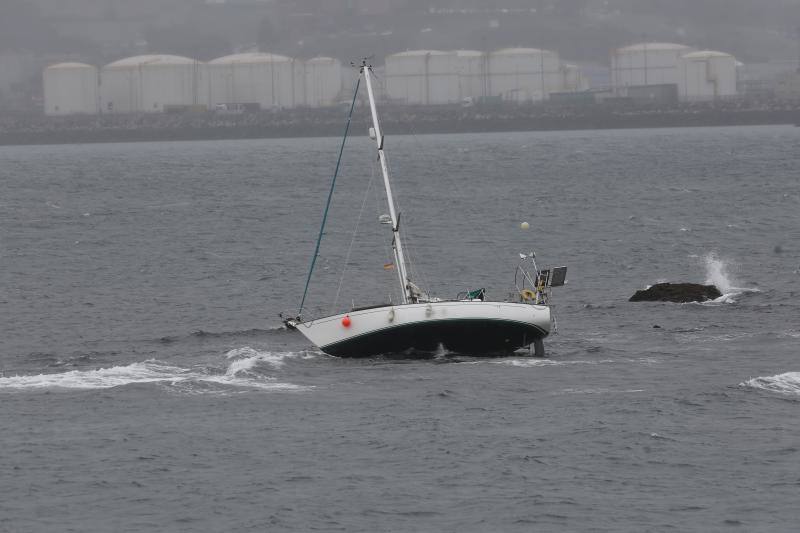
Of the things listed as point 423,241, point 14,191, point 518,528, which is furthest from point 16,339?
point 14,191

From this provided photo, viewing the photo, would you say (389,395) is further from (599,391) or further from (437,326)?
(599,391)

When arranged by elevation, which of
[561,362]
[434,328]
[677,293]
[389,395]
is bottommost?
[389,395]

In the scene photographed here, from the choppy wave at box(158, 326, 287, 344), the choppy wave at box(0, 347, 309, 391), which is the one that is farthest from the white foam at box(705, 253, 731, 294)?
the choppy wave at box(0, 347, 309, 391)

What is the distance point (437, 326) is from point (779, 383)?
9.91 metres

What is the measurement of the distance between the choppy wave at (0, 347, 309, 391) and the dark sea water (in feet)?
0.46

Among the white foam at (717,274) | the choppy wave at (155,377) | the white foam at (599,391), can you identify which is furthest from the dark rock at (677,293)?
the white foam at (599,391)

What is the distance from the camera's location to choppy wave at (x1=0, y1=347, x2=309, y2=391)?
4125cm

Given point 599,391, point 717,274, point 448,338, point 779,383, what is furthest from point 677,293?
point 599,391

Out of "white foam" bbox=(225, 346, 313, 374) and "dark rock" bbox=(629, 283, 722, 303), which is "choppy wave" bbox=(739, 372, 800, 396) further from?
"dark rock" bbox=(629, 283, 722, 303)

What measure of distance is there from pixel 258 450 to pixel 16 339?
792 inches

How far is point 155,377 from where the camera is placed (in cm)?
4241

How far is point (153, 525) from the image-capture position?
28.6m

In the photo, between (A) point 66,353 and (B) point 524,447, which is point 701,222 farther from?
(B) point 524,447

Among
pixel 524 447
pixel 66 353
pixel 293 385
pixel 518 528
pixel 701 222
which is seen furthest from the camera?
pixel 701 222
